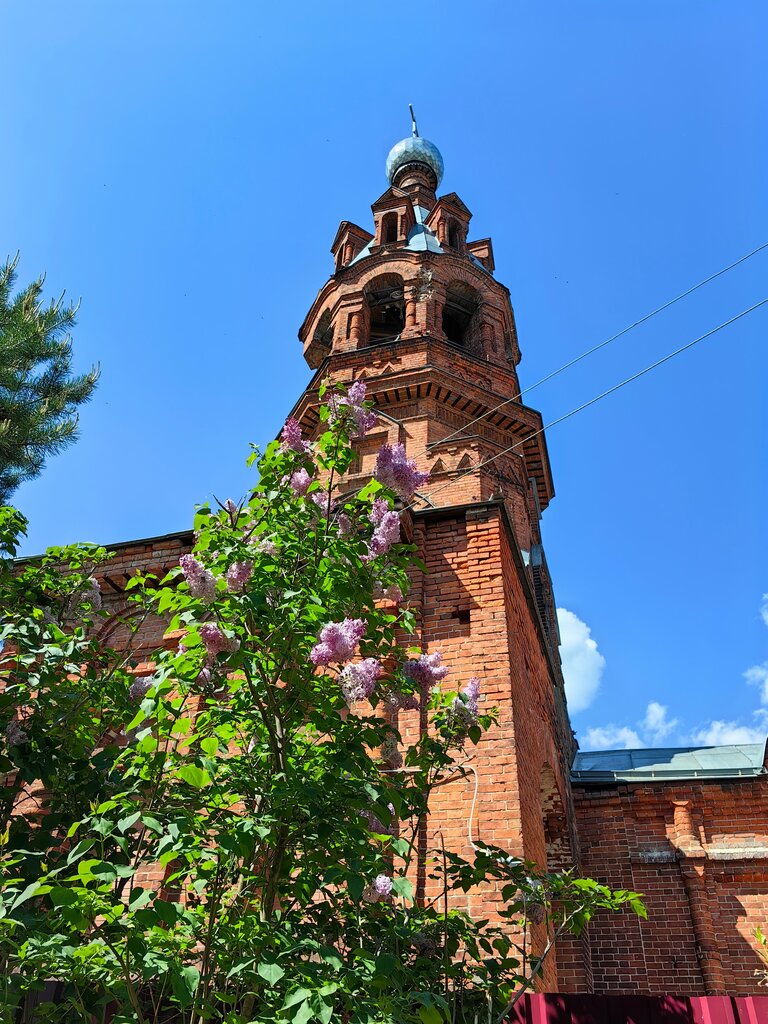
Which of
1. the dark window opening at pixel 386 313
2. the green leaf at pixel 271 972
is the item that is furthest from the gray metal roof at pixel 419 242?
the green leaf at pixel 271 972

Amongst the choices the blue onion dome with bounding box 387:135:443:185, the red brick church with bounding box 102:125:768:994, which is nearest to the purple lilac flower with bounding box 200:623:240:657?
the red brick church with bounding box 102:125:768:994

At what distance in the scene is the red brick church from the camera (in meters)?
6.91

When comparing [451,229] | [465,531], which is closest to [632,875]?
[465,531]

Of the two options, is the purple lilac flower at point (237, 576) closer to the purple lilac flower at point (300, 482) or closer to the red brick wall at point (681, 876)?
the purple lilac flower at point (300, 482)

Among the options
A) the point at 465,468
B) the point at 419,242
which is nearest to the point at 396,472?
the point at 465,468

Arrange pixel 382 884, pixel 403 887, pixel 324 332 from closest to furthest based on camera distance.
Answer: pixel 403 887, pixel 382 884, pixel 324 332

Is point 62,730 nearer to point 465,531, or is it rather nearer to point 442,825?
point 442,825

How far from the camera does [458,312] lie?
17.5m

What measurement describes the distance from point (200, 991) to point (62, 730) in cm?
177

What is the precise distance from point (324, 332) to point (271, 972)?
→ 15622mm

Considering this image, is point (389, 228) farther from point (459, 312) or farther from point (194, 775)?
point (194, 775)

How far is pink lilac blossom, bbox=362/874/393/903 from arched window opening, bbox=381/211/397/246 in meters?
17.3

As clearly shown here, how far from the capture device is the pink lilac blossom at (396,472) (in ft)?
13.7

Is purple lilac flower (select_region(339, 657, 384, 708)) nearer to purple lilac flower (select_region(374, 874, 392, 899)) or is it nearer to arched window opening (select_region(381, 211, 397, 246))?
purple lilac flower (select_region(374, 874, 392, 899))
